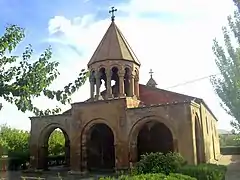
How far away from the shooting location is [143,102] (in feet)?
79.3

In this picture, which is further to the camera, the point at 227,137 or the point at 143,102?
the point at 227,137

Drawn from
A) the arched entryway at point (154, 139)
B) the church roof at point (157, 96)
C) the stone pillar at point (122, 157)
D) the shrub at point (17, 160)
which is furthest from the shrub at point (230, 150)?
the shrub at point (17, 160)

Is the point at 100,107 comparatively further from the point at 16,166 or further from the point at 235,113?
the point at 16,166

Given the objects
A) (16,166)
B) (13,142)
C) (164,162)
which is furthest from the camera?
(13,142)

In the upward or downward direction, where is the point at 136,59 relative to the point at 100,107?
upward

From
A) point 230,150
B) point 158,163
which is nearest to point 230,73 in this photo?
point 158,163

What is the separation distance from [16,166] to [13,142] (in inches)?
149

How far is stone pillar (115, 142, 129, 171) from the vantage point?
62.7ft

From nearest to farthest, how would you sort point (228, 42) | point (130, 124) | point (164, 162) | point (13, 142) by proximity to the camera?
point (164, 162) < point (228, 42) < point (130, 124) < point (13, 142)

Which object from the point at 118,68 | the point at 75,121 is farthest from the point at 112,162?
the point at 118,68

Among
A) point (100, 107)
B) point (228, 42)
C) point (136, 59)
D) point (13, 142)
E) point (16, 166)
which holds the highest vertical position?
point (136, 59)

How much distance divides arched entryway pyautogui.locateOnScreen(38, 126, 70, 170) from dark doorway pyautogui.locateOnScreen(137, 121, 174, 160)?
19.5ft

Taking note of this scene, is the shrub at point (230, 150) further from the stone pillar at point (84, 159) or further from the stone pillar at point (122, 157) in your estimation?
the stone pillar at point (84, 159)

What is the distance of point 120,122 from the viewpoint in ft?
64.6
